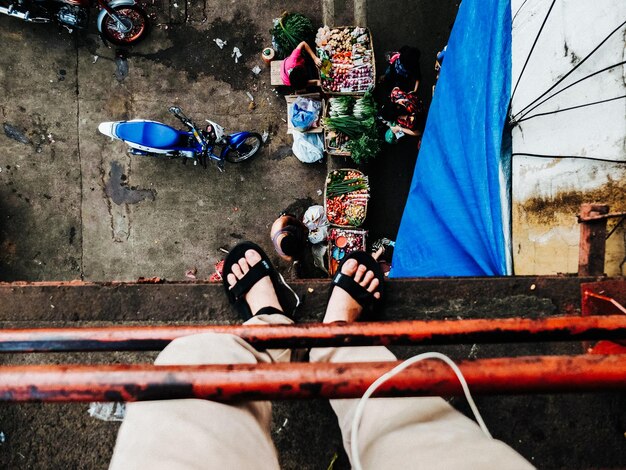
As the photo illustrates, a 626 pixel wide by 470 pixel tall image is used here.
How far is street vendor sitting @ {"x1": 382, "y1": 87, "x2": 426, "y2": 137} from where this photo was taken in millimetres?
4379

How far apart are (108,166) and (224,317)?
3.38 meters

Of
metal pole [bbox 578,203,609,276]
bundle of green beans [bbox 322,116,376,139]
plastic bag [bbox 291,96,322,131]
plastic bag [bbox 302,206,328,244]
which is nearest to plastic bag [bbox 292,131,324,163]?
plastic bag [bbox 291,96,322,131]

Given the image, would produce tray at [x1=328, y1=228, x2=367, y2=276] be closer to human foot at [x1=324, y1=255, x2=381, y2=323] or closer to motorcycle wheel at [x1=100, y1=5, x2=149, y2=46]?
human foot at [x1=324, y1=255, x2=381, y2=323]

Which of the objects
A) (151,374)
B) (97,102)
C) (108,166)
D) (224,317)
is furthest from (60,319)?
(97,102)

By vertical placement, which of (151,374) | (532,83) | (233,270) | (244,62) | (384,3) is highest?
(384,3)

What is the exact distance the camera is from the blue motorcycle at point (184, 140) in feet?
14.4

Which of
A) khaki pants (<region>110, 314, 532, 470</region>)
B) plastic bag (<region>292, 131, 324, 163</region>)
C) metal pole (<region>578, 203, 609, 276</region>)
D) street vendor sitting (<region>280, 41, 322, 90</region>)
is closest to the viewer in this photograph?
khaki pants (<region>110, 314, 532, 470</region>)

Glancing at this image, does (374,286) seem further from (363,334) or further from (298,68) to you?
(298,68)

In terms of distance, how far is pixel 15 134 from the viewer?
4.93 m

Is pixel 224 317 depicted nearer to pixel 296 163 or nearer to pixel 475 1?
pixel 296 163

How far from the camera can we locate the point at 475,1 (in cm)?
327

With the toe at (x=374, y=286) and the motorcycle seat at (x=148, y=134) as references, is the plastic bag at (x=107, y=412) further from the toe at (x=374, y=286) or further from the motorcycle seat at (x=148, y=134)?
the motorcycle seat at (x=148, y=134)

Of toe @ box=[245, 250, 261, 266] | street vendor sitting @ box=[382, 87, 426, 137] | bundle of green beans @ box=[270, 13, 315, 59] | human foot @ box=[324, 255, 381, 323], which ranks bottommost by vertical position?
human foot @ box=[324, 255, 381, 323]

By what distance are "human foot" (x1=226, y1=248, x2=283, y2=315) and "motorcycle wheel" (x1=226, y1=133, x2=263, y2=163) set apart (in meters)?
2.25
